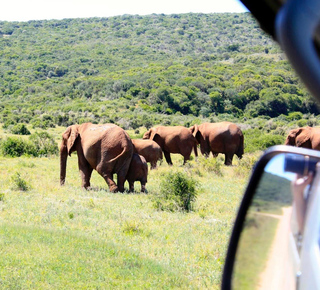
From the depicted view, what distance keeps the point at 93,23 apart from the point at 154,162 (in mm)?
137281

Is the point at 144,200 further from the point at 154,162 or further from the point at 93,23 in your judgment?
the point at 93,23

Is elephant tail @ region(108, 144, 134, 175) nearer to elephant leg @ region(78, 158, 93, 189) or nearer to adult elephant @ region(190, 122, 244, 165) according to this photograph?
elephant leg @ region(78, 158, 93, 189)

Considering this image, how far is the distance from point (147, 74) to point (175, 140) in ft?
178

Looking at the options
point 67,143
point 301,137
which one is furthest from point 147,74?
point 67,143

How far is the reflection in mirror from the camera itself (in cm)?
125

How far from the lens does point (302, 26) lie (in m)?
1.00

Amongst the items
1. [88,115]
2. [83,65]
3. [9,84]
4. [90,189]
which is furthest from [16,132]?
[83,65]

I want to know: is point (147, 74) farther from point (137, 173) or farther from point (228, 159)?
point (137, 173)

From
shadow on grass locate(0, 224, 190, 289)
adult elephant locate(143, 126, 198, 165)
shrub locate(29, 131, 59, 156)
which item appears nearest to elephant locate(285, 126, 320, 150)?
adult elephant locate(143, 126, 198, 165)

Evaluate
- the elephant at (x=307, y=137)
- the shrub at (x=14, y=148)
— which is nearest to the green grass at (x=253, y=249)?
the elephant at (x=307, y=137)

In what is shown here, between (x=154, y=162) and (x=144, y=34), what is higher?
(x=144, y=34)

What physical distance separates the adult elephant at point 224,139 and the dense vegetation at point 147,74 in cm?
336

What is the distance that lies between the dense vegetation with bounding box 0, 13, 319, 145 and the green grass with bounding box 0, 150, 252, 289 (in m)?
2.73

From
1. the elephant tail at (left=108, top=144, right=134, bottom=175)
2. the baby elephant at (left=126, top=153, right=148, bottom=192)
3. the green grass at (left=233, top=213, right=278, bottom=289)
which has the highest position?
the green grass at (left=233, top=213, right=278, bottom=289)
